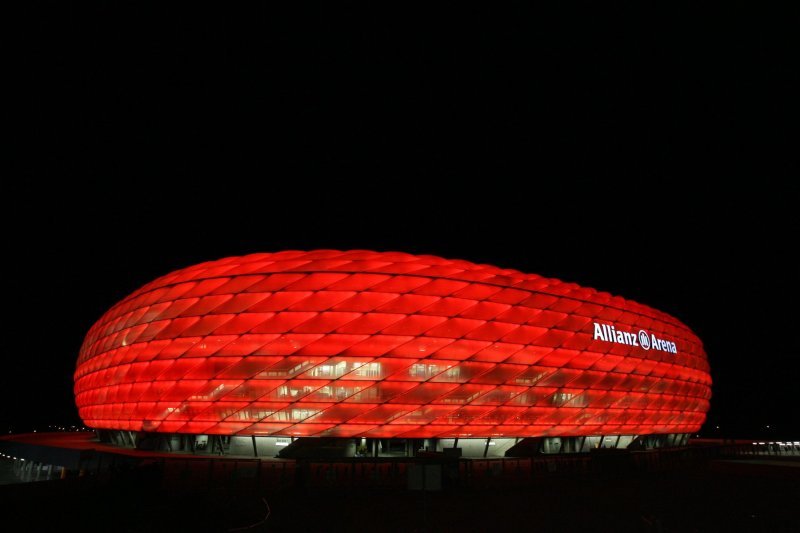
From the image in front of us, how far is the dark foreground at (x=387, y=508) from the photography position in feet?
43.2

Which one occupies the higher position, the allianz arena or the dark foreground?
the allianz arena

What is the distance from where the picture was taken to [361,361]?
29.7 metres

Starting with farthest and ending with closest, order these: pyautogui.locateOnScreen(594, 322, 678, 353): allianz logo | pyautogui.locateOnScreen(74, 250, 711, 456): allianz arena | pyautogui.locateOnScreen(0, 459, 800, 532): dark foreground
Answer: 1. pyautogui.locateOnScreen(594, 322, 678, 353): allianz logo
2. pyautogui.locateOnScreen(74, 250, 711, 456): allianz arena
3. pyautogui.locateOnScreen(0, 459, 800, 532): dark foreground

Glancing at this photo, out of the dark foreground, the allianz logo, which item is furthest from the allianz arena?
the dark foreground

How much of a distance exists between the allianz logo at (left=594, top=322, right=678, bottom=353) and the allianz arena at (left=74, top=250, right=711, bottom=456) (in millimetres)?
139

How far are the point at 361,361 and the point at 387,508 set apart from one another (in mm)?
13981

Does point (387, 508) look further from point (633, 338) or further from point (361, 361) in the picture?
point (633, 338)

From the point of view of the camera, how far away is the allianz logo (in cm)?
3603

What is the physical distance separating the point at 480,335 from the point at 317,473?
14.6 m

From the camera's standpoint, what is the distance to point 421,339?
30.4m

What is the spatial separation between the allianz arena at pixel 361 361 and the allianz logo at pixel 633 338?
14 centimetres

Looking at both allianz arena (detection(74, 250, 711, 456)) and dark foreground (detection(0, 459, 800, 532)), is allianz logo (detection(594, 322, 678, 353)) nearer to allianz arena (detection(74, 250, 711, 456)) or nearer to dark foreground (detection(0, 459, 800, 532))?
allianz arena (detection(74, 250, 711, 456))

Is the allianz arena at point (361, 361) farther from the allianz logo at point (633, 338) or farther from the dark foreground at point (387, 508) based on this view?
the dark foreground at point (387, 508)

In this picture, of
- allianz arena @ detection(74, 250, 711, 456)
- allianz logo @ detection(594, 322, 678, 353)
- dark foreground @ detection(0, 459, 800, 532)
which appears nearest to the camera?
dark foreground @ detection(0, 459, 800, 532)
